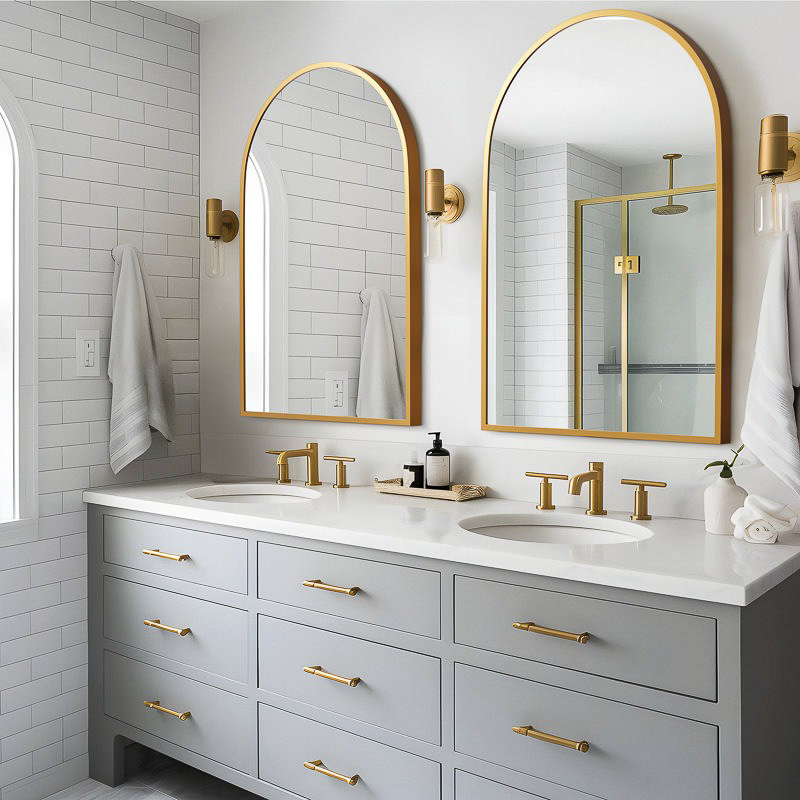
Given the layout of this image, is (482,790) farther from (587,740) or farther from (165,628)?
(165,628)

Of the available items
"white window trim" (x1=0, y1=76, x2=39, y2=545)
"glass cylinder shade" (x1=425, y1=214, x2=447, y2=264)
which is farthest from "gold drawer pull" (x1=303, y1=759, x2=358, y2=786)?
"glass cylinder shade" (x1=425, y1=214, x2=447, y2=264)

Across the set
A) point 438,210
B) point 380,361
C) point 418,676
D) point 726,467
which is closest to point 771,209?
point 726,467

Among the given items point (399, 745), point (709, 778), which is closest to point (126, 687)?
point (399, 745)

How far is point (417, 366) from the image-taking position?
267cm

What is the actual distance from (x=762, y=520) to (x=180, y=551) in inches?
62.2

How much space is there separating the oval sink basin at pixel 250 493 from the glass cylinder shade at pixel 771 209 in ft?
5.16

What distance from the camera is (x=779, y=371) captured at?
191 centimetres

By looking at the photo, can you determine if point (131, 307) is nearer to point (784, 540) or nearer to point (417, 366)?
point (417, 366)

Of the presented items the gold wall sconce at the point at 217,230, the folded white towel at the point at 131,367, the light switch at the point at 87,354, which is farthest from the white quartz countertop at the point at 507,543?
the gold wall sconce at the point at 217,230

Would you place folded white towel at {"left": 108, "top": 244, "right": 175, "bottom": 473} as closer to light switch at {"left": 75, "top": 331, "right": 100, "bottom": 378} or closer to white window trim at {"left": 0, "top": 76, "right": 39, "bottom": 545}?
light switch at {"left": 75, "top": 331, "right": 100, "bottom": 378}

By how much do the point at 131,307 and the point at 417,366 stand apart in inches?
39.7

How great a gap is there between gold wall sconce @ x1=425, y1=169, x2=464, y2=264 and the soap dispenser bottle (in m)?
0.55

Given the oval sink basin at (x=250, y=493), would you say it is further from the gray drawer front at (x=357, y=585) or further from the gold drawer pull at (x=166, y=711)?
the gold drawer pull at (x=166, y=711)

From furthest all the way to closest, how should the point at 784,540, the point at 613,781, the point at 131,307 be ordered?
the point at 131,307, the point at 784,540, the point at 613,781
